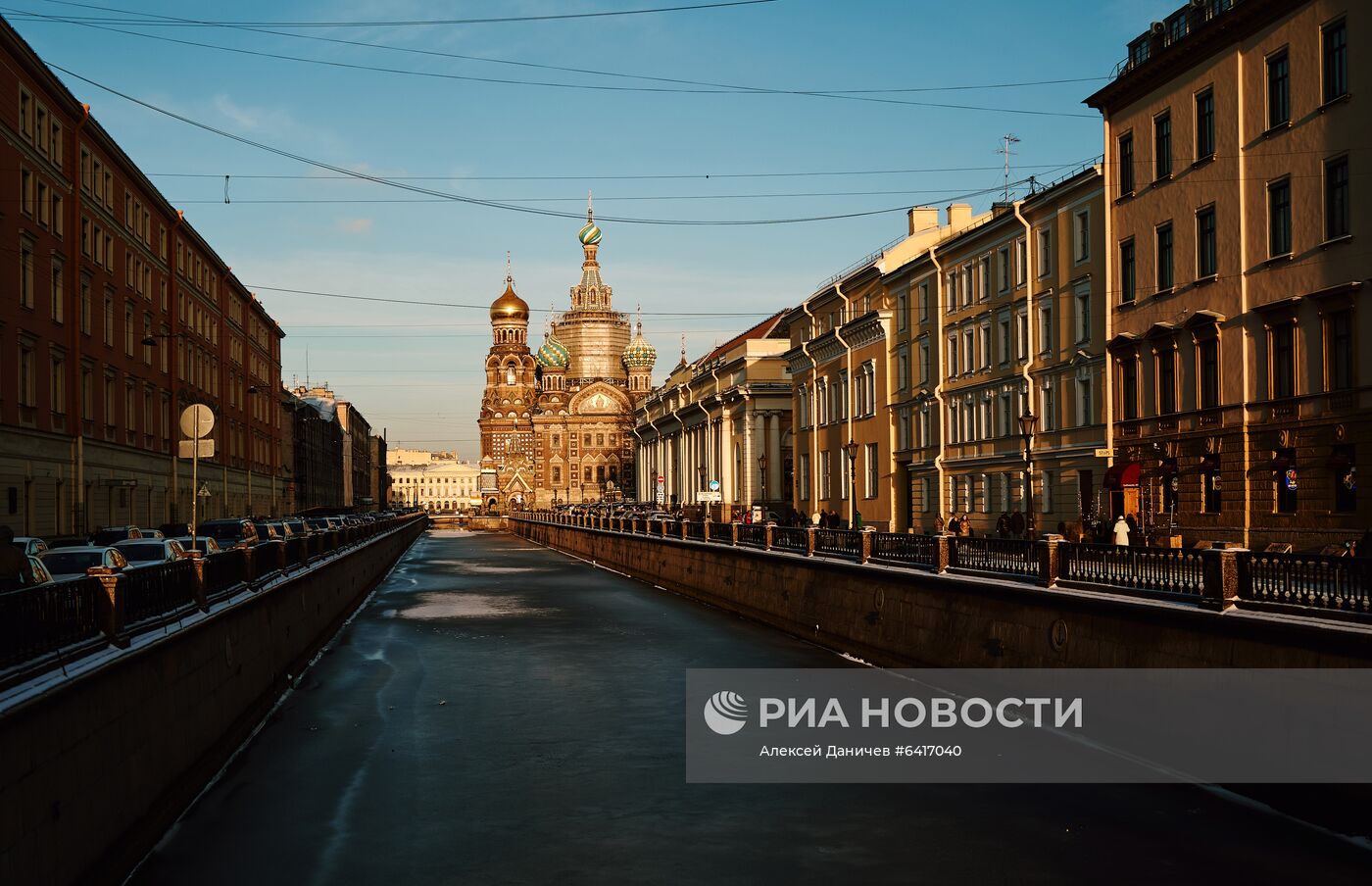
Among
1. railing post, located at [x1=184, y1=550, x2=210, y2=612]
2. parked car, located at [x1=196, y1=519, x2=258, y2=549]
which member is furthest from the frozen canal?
parked car, located at [x1=196, y1=519, x2=258, y2=549]

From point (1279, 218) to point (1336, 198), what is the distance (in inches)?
85.7

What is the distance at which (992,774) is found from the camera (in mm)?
17891

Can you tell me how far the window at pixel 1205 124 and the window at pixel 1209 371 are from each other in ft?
16.4

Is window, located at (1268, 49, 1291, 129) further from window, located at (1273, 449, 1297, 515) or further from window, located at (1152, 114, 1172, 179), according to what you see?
window, located at (1273, 449, 1297, 515)

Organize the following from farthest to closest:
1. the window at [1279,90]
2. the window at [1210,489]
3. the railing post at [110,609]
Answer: the window at [1210,489], the window at [1279,90], the railing post at [110,609]

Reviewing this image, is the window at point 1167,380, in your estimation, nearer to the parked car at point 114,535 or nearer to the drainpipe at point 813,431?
the parked car at point 114,535

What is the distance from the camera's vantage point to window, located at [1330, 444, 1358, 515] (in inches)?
1207

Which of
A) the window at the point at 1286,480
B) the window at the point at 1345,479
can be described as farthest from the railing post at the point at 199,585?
the window at the point at 1286,480

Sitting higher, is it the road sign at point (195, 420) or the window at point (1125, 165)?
the window at point (1125, 165)

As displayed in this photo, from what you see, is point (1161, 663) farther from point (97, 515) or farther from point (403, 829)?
point (97, 515)

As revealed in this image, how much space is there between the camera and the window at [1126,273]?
41.5 metres

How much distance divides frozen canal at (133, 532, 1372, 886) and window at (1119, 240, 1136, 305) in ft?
76.1

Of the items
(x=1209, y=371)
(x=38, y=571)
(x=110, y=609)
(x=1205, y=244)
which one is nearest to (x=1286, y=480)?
(x=1209, y=371)

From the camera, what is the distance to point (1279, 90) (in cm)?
3391
